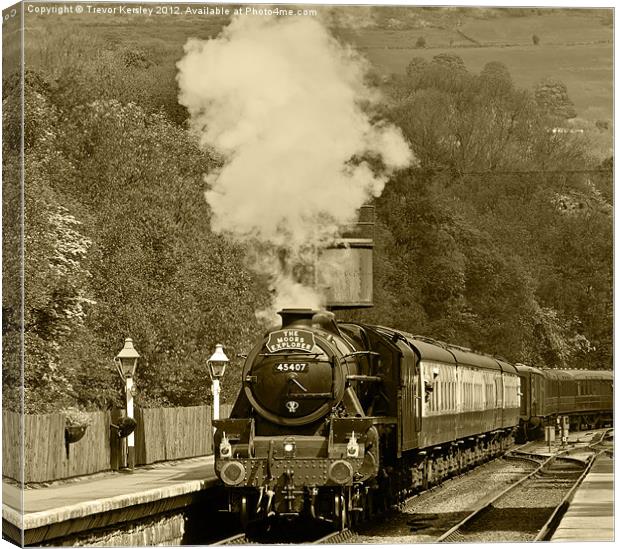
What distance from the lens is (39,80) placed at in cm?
1923

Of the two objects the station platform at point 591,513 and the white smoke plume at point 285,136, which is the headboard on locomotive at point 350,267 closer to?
the white smoke plume at point 285,136

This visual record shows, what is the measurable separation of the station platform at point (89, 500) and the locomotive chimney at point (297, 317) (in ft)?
8.14

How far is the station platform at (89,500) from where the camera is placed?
16156 millimetres

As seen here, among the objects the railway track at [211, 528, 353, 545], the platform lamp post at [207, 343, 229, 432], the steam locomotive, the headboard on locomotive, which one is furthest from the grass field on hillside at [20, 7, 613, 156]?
the railway track at [211, 528, 353, 545]

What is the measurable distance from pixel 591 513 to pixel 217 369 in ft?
20.9

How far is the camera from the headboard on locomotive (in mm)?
21344

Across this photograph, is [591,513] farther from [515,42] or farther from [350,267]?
[515,42]

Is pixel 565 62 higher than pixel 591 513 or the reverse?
higher

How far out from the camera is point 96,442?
21891 mm

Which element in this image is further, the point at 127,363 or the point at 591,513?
the point at 127,363

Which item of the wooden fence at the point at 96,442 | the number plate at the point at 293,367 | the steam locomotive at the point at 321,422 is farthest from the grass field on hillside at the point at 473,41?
the wooden fence at the point at 96,442

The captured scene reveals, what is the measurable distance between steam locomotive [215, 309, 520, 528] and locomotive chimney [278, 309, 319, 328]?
1 cm

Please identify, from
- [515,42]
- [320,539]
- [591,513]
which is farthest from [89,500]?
[515,42]

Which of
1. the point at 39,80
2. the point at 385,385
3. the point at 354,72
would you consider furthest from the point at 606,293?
the point at 39,80
